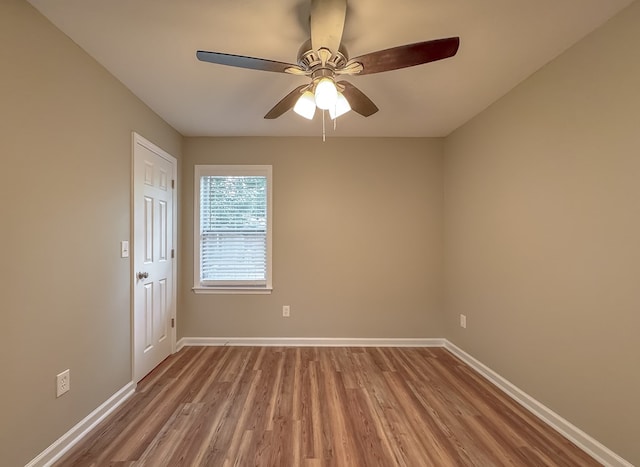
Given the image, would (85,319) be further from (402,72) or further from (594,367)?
(594,367)

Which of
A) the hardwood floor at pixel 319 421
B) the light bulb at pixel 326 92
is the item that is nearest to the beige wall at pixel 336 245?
the hardwood floor at pixel 319 421

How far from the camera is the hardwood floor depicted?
1592 millimetres

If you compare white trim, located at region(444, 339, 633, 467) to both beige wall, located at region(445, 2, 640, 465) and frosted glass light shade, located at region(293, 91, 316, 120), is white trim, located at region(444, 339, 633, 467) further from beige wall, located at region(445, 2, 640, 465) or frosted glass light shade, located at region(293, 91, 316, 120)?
frosted glass light shade, located at region(293, 91, 316, 120)

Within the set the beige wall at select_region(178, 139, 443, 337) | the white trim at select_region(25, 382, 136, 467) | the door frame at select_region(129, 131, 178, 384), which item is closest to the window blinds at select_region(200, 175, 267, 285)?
the beige wall at select_region(178, 139, 443, 337)

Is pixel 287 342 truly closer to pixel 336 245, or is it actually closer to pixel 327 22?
pixel 336 245

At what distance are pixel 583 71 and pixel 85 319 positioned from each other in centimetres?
344

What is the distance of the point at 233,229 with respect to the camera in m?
→ 3.29

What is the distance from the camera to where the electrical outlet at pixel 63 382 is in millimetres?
1596

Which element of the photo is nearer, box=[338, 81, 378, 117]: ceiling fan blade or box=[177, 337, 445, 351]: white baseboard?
box=[338, 81, 378, 117]: ceiling fan blade

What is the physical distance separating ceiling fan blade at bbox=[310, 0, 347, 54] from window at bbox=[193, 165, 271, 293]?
6.55ft

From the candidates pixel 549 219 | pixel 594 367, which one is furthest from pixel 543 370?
pixel 549 219

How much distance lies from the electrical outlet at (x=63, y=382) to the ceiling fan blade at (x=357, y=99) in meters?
2.35

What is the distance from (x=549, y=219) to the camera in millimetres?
1901

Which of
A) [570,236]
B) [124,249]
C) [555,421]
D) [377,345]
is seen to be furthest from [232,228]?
[555,421]
